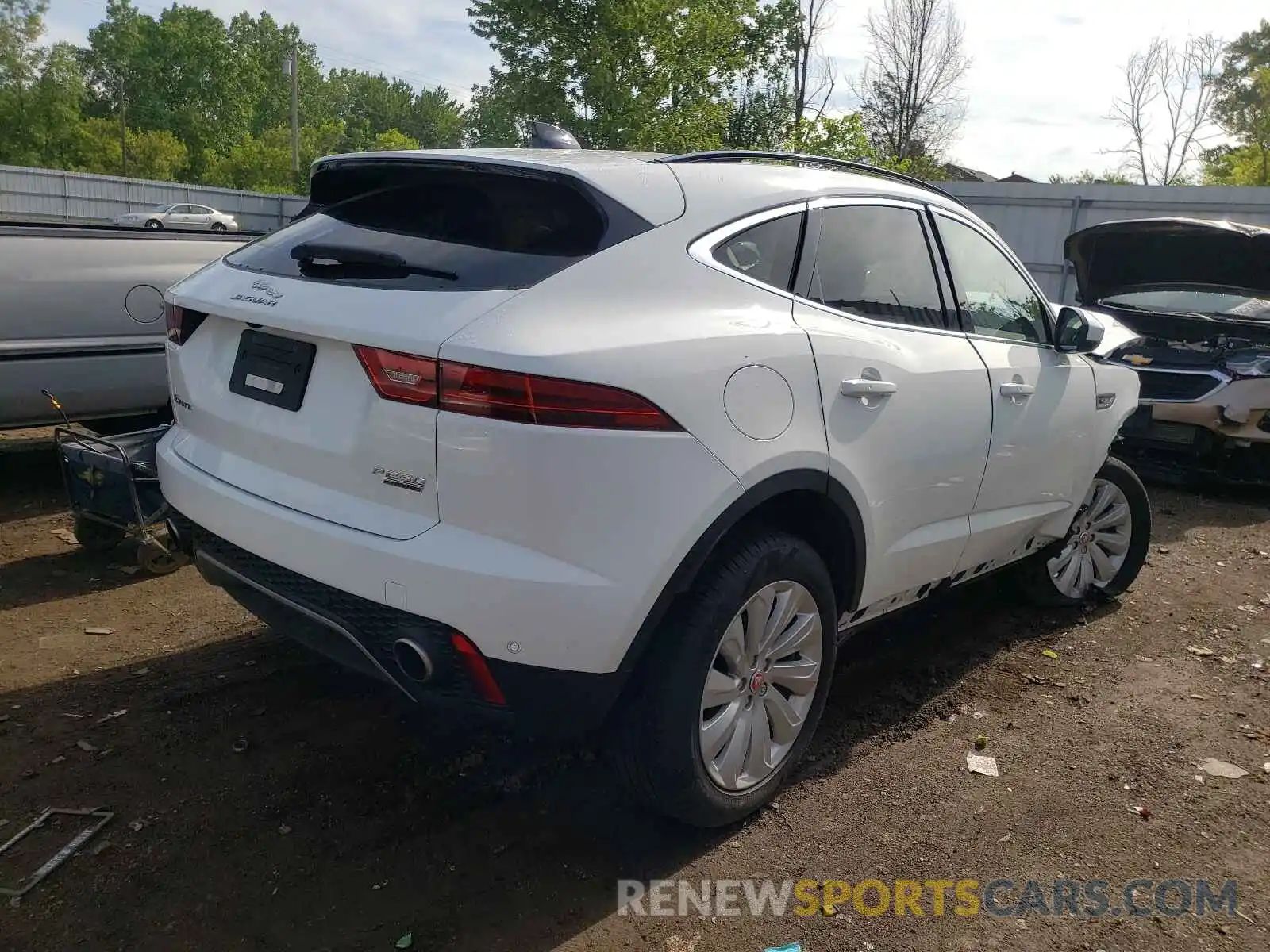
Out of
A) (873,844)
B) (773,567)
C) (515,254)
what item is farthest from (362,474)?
(873,844)

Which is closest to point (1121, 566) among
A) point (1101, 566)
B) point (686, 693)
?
point (1101, 566)

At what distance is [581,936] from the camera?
2.48 m

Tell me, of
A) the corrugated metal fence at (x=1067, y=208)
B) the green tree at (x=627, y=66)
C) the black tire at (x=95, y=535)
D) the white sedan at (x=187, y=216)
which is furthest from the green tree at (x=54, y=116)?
the black tire at (x=95, y=535)

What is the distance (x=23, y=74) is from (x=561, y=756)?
6693 centimetres

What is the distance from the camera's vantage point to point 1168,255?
795 centimetres

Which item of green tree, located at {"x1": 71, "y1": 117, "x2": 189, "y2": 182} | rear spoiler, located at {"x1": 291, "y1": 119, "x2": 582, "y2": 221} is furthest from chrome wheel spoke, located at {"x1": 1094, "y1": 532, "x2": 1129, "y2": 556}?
green tree, located at {"x1": 71, "y1": 117, "x2": 189, "y2": 182}

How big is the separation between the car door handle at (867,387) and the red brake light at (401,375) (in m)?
1.25

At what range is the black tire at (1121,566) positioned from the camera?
188 inches

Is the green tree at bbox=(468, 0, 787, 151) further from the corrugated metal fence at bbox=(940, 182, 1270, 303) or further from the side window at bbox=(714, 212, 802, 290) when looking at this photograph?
the side window at bbox=(714, 212, 802, 290)

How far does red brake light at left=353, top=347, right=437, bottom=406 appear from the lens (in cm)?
230

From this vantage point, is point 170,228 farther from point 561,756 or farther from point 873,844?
point 873,844

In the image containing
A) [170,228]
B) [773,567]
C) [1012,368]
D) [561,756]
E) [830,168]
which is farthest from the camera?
[170,228]

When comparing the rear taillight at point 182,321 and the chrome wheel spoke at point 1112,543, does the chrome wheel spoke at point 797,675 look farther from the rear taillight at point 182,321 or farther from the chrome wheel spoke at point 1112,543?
the chrome wheel spoke at point 1112,543

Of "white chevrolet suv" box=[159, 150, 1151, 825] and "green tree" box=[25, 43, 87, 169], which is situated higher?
"green tree" box=[25, 43, 87, 169]
